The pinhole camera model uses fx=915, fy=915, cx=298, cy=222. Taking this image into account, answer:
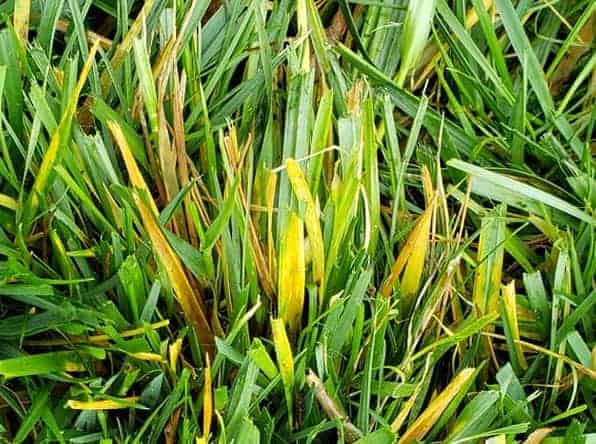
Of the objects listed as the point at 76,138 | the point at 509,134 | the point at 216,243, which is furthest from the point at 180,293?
the point at 509,134

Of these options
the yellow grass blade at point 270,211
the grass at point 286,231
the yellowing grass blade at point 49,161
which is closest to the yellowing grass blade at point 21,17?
the grass at point 286,231

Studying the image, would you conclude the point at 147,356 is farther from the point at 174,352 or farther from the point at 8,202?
the point at 8,202

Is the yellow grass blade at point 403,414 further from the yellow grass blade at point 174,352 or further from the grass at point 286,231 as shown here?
the yellow grass blade at point 174,352

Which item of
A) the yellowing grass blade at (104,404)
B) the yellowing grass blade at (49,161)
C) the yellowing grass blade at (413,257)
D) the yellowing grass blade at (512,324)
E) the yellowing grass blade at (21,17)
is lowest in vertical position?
the yellowing grass blade at (104,404)

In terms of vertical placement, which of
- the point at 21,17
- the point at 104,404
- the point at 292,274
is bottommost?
the point at 104,404

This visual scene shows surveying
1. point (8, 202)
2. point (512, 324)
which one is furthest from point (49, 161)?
point (512, 324)

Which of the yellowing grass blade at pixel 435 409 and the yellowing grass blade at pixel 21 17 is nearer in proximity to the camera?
the yellowing grass blade at pixel 435 409

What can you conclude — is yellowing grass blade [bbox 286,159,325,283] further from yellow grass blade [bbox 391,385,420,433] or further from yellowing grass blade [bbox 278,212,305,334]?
yellow grass blade [bbox 391,385,420,433]
